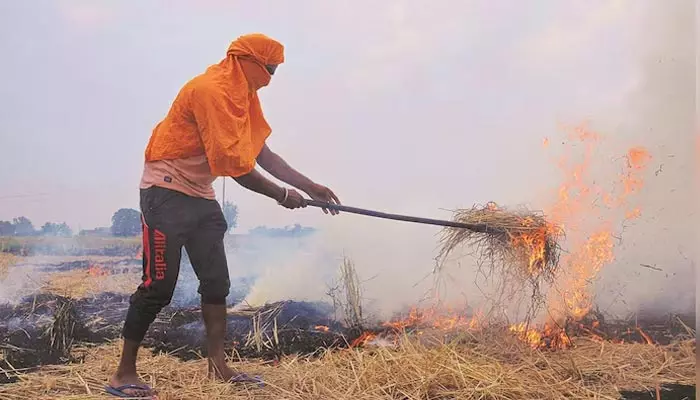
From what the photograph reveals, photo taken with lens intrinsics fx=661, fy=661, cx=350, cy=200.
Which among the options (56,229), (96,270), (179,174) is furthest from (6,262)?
(179,174)

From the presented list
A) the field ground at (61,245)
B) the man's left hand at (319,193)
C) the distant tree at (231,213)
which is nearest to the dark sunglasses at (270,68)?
the man's left hand at (319,193)

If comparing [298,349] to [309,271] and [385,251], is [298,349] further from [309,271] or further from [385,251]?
[385,251]

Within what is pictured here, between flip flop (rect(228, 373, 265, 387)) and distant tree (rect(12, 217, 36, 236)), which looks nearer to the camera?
flip flop (rect(228, 373, 265, 387))

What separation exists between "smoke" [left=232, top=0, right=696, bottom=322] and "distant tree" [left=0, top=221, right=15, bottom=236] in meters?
1.11

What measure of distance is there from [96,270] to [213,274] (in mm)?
927

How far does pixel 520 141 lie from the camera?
3.57 metres

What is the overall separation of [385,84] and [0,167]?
192cm

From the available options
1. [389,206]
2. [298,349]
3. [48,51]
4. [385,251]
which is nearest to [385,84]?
[389,206]

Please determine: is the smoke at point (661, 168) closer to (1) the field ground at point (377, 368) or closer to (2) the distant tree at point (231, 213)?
(1) the field ground at point (377, 368)

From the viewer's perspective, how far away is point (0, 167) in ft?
10.3

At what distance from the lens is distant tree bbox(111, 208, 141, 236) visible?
334 centimetres

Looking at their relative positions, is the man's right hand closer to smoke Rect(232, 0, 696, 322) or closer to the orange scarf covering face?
the orange scarf covering face

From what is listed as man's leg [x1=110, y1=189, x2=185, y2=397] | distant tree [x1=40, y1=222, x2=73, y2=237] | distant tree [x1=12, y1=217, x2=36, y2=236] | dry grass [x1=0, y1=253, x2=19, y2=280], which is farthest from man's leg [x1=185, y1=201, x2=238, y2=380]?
dry grass [x1=0, y1=253, x2=19, y2=280]

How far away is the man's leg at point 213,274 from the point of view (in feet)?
9.35
